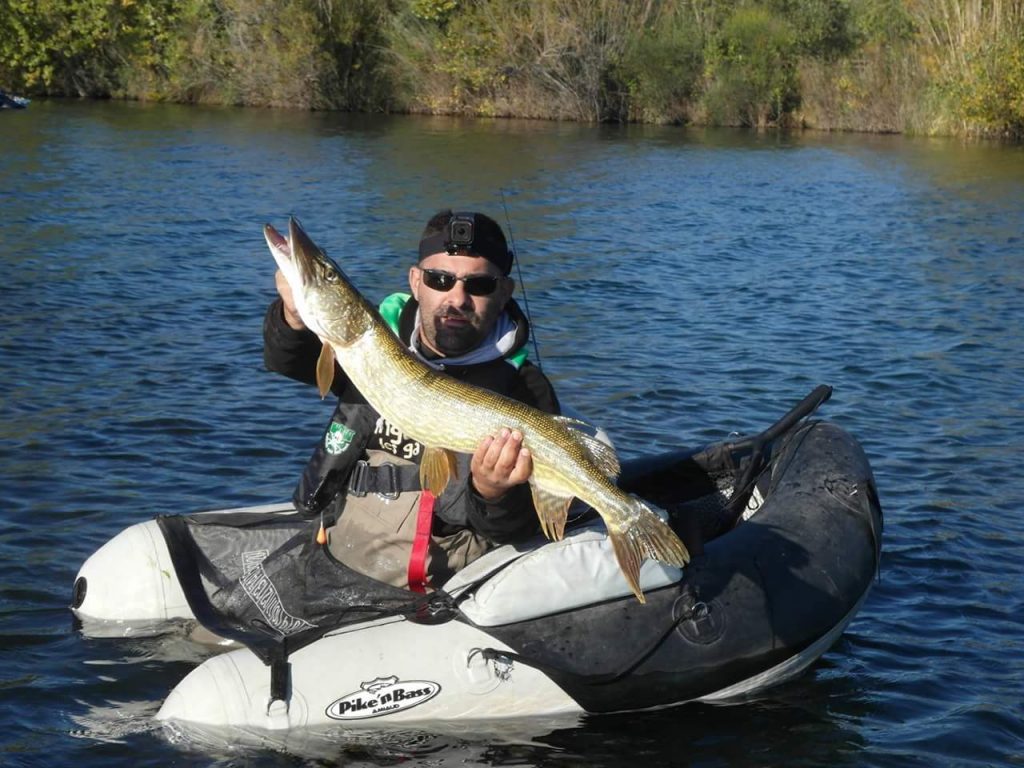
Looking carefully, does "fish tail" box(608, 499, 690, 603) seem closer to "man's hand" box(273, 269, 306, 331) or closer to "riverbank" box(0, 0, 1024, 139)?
"man's hand" box(273, 269, 306, 331)

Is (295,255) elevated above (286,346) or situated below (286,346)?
above

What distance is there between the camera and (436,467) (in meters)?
4.45

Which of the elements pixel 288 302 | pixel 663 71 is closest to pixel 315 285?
pixel 288 302

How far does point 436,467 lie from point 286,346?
0.83m

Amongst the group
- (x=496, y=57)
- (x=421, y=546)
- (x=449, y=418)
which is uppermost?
(x=496, y=57)

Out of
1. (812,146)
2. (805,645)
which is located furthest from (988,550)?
(812,146)

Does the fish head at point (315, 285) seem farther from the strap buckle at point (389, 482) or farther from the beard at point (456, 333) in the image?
the strap buckle at point (389, 482)

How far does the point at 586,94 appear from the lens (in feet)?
135

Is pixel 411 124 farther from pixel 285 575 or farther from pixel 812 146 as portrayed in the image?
pixel 285 575

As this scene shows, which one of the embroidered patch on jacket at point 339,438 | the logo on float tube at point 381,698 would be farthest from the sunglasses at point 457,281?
the logo on float tube at point 381,698

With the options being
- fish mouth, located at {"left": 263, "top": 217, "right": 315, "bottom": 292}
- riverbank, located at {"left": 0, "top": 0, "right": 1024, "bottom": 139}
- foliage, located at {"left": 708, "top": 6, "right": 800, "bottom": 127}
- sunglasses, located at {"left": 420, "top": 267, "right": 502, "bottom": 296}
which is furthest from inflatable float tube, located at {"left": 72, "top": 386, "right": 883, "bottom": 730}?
foliage, located at {"left": 708, "top": 6, "right": 800, "bottom": 127}

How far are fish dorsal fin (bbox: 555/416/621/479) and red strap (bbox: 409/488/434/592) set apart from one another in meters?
0.84

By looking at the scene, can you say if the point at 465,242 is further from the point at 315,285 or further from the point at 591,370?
the point at 591,370

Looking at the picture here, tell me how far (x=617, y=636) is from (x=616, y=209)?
17320mm
